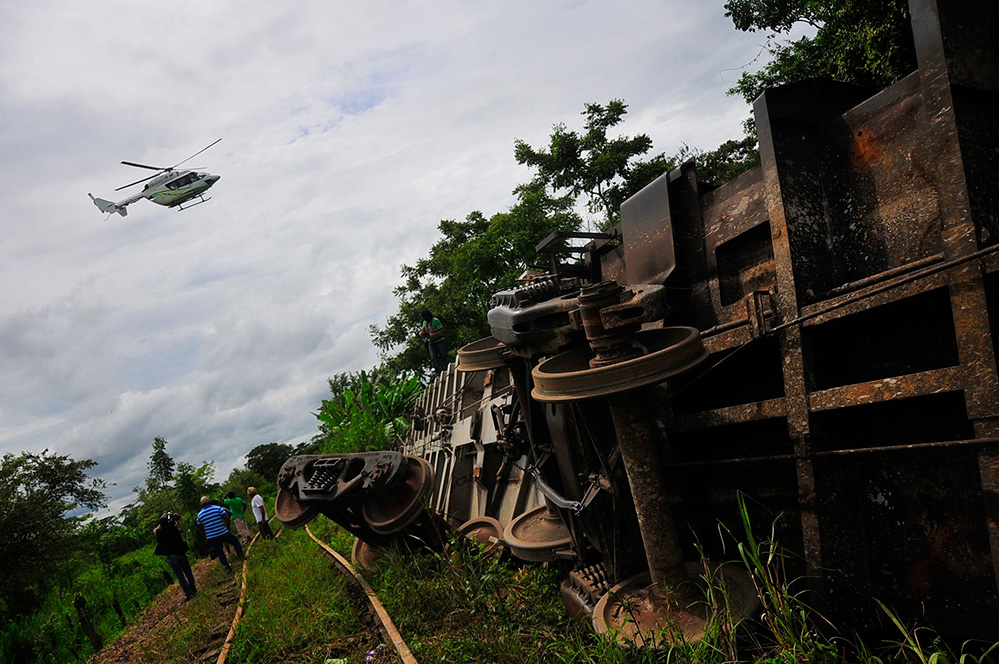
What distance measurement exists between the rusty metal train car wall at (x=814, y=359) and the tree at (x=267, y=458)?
3120cm

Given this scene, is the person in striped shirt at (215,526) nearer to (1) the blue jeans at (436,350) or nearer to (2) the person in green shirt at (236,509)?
(2) the person in green shirt at (236,509)

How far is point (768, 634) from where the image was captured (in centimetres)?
334

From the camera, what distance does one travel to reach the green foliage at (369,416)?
1593cm

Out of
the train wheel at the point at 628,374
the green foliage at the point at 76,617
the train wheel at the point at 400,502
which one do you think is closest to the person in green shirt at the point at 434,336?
the train wheel at the point at 400,502

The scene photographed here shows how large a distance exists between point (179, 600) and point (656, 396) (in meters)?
10.7

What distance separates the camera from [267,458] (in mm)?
33594

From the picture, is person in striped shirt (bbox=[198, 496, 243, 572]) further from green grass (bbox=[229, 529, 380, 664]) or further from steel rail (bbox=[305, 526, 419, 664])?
steel rail (bbox=[305, 526, 419, 664])

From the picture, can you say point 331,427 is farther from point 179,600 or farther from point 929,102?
point 929,102

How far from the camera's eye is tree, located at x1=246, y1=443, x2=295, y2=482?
32.9 metres

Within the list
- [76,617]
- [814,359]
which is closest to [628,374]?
[814,359]

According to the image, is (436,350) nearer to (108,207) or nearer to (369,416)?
(369,416)

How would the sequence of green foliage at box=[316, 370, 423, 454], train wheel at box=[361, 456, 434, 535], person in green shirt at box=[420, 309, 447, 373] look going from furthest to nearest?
green foliage at box=[316, 370, 423, 454] < person in green shirt at box=[420, 309, 447, 373] < train wheel at box=[361, 456, 434, 535]

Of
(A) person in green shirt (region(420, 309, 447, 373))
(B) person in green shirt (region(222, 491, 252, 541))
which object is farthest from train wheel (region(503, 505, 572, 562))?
(B) person in green shirt (region(222, 491, 252, 541))

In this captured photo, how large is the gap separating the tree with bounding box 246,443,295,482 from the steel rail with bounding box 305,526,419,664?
26.5 meters
